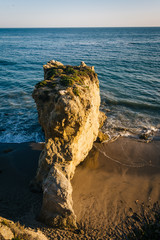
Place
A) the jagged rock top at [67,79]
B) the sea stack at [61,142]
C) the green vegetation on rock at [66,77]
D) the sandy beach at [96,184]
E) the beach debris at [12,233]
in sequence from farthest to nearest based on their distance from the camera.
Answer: the green vegetation on rock at [66,77] < the jagged rock top at [67,79] < the sandy beach at [96,184] < the sea stack at [61,142] < the beach debris at [12,233]

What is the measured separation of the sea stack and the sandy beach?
805 millimetres

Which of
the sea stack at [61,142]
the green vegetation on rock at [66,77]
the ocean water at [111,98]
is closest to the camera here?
the sea stack at [61,142]

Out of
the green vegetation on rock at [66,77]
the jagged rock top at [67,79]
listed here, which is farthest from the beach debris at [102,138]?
the green vegetation on rock at [66,77]

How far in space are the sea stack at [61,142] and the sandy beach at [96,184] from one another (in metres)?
0.81

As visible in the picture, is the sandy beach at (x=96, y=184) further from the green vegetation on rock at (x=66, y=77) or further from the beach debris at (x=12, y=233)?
the green vegetation on rock at (x=66, y=77)

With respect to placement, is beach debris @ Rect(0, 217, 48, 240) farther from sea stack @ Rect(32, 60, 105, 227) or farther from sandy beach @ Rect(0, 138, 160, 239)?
sea stack @ Rect(32, 60, 105, 227)

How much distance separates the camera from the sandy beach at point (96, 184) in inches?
298

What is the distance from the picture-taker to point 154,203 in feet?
28.8

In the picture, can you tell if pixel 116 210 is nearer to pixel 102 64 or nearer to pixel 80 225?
pixel 80 225

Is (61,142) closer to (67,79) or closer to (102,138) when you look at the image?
(67,79)

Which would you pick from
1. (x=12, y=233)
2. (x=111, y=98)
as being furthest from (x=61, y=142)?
(x=111, y=98)

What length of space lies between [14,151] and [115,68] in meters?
30.6

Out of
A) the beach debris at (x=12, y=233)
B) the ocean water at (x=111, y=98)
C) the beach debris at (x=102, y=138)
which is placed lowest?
the beach debris at (x=12, y=233)

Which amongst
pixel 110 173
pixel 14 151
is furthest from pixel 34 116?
pixel 110 173
